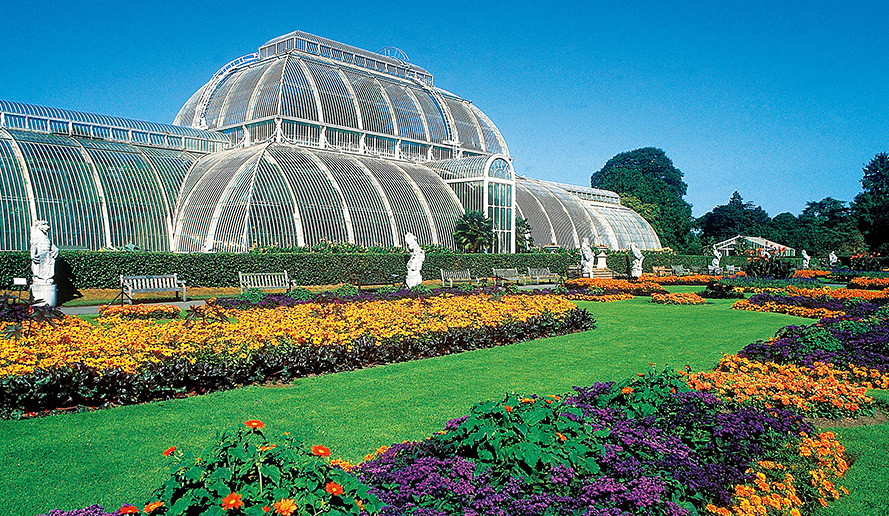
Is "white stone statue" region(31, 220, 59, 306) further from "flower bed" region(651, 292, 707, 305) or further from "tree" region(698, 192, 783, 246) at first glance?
"tree" region(698, 192, 783, 246)

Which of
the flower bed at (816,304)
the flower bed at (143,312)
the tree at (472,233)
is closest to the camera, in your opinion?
the flower bed at (143,312)

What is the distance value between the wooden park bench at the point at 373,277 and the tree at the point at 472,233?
8.63m

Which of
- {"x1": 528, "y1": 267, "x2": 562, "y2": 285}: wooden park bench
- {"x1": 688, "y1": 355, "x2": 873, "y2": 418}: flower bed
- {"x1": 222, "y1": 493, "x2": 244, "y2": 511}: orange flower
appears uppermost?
{"x1": 528, "y1": 267, "x2": 562, "y2": 285}: wooden park bench

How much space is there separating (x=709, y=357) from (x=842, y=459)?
5604 millimetres

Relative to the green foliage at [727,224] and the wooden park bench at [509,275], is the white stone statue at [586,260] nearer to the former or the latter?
the wooden park bench at [509,275]

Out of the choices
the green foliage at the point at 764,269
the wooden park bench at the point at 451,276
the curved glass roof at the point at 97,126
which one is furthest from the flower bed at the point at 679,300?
the curved glass roof at the point at 97,126

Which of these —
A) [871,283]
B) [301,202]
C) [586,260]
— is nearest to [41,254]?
[301,202]

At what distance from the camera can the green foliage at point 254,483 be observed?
3.43 meters

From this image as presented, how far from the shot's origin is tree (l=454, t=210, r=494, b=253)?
36062 mm

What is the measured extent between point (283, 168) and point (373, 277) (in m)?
8.28

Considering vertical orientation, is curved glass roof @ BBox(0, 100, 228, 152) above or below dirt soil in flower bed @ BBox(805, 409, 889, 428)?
above

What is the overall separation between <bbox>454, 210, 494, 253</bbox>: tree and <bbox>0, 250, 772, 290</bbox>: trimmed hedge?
321 centimetres

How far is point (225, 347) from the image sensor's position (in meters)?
9.08

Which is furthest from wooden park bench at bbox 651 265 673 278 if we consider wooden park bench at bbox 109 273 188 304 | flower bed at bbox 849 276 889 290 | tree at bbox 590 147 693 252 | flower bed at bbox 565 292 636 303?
wooden park bench at bbox 109 273 188 304
